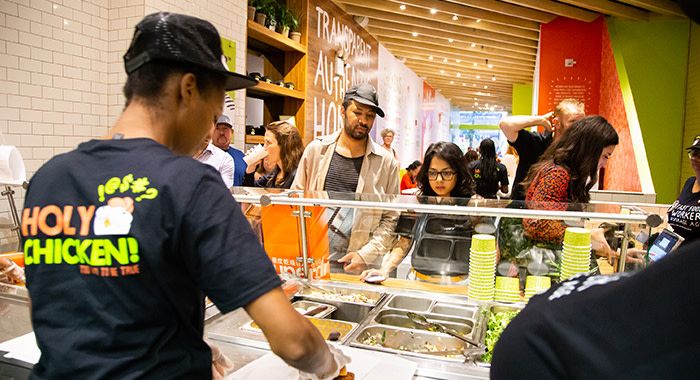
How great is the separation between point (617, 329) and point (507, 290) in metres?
1.82

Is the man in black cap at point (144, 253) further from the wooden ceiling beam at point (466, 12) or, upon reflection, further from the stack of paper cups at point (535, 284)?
the wooden ceiling beam at point (466, 12)

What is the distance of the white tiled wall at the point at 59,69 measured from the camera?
376 centimetres

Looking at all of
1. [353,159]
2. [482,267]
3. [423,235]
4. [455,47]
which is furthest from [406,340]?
[455,47]

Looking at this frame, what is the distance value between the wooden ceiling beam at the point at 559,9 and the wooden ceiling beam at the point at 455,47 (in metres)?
2.87

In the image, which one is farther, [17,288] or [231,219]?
[17,288]

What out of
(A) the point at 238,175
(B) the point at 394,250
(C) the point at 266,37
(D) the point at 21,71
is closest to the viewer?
(B) the point at 394,250

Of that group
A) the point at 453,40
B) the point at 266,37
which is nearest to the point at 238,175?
the point at 266,37

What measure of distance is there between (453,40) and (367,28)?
2.04 m

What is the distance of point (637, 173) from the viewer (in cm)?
741

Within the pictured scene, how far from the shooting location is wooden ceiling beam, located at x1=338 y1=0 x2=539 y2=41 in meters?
8.61

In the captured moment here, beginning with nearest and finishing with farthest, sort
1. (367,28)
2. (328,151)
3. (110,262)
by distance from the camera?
(110,262), (328,151), (367,28)

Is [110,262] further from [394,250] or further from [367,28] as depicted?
[367,28]

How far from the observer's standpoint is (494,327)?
1.97 meters

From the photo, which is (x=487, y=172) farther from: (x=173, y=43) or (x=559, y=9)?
(x=173, y=43)
